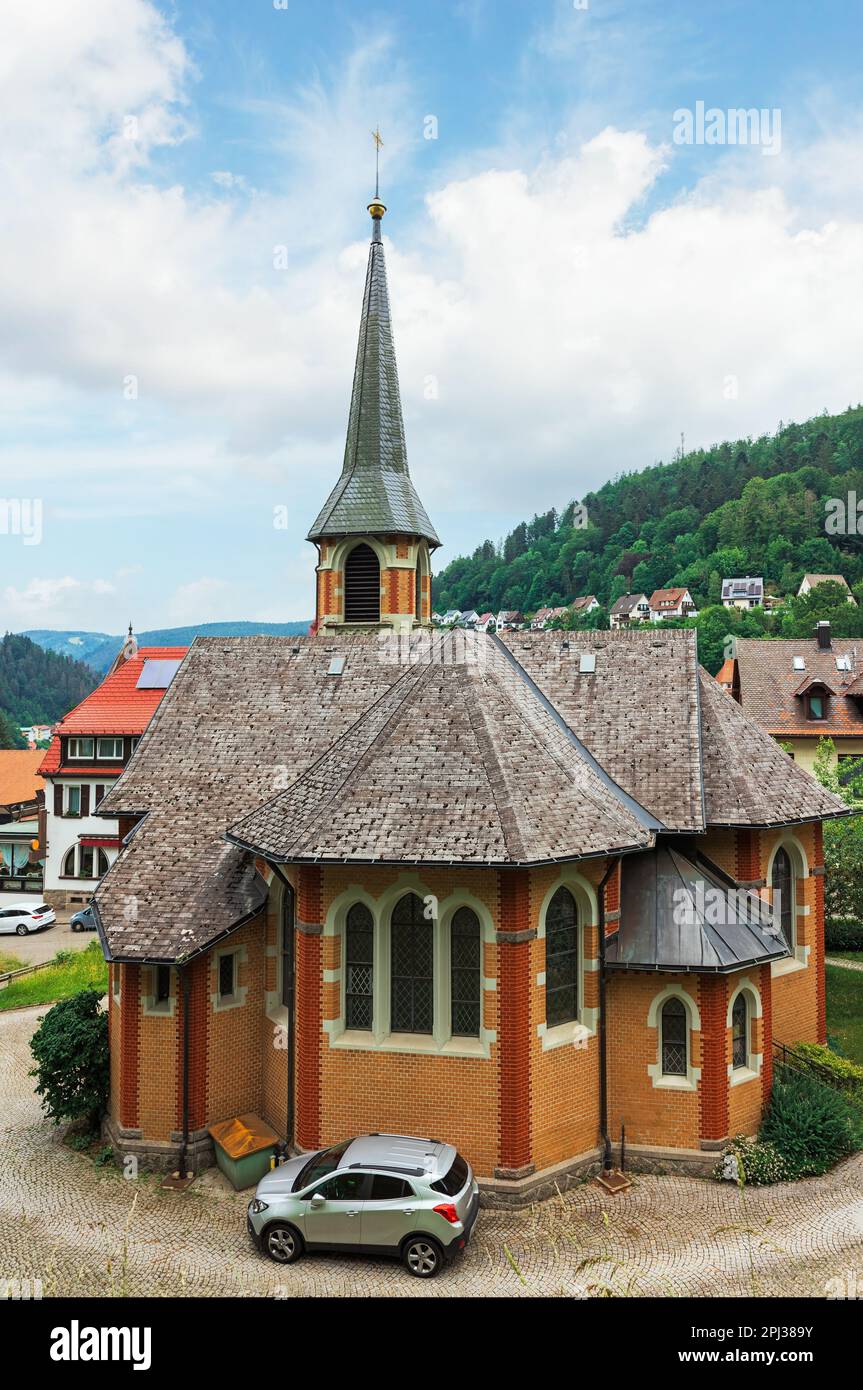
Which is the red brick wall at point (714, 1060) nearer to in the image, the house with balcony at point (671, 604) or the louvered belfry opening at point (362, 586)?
the louvered belfry opening at point (362, 586)

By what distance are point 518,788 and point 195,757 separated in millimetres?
9143

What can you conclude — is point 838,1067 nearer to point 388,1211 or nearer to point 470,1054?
point 470,1054

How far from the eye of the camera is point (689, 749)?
796 inches

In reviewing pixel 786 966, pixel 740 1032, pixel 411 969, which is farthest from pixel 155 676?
pixel 740 1032

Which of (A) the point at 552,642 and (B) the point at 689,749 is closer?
(B) the point at 689,749

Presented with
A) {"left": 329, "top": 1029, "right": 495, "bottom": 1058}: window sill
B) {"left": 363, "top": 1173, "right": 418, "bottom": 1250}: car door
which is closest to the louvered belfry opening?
{"left": 329, "top": 1029, "right": 495, "bottom": 1058}: window sill

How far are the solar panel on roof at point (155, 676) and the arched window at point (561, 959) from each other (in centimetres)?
3124

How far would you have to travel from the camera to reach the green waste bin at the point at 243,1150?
16.6 m

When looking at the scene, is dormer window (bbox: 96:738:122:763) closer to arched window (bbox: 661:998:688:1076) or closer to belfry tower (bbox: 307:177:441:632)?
belfry tower (bbox: 307:177:441:632)

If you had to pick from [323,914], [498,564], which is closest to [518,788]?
[323,914]

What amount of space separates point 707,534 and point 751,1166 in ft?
491

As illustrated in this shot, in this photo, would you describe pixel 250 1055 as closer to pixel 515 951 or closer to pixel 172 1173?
pixel 172 1173

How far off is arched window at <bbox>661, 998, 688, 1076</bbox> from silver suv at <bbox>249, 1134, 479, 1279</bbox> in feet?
16.6

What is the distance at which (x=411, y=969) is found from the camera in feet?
53.4
